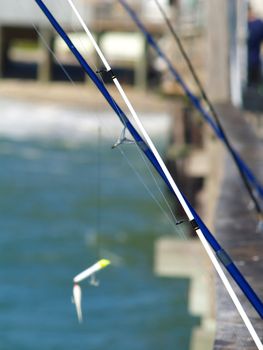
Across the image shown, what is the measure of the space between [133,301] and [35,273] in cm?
231

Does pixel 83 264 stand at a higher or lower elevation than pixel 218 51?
lower

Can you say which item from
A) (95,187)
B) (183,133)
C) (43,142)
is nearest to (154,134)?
(43,142)

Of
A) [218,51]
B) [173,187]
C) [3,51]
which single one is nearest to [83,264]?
[218,51]

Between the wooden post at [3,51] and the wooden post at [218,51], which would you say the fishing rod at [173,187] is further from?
the wooden post at [3,51]

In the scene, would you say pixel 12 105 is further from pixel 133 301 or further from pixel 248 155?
pixel 248 155

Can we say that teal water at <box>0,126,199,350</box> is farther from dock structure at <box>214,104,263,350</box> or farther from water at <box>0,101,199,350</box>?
dock structure at <box>214,104,263,350</box>

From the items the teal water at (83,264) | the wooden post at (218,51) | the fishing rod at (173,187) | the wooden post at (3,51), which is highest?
the wooden post at (3,51)

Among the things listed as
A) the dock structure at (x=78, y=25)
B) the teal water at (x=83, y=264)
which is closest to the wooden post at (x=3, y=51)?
the dock structure at (x=78, y=25)

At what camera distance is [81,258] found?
18297 mm

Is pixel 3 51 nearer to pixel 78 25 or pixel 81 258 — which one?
pixel 78 25

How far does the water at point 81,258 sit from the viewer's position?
1370 cm

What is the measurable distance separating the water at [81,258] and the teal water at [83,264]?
0.04 ft

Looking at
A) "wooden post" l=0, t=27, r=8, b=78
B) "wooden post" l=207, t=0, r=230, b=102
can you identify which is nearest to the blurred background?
"wooden post" l=207, t=0, r=230, b=102

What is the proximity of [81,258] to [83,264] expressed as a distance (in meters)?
0.46
